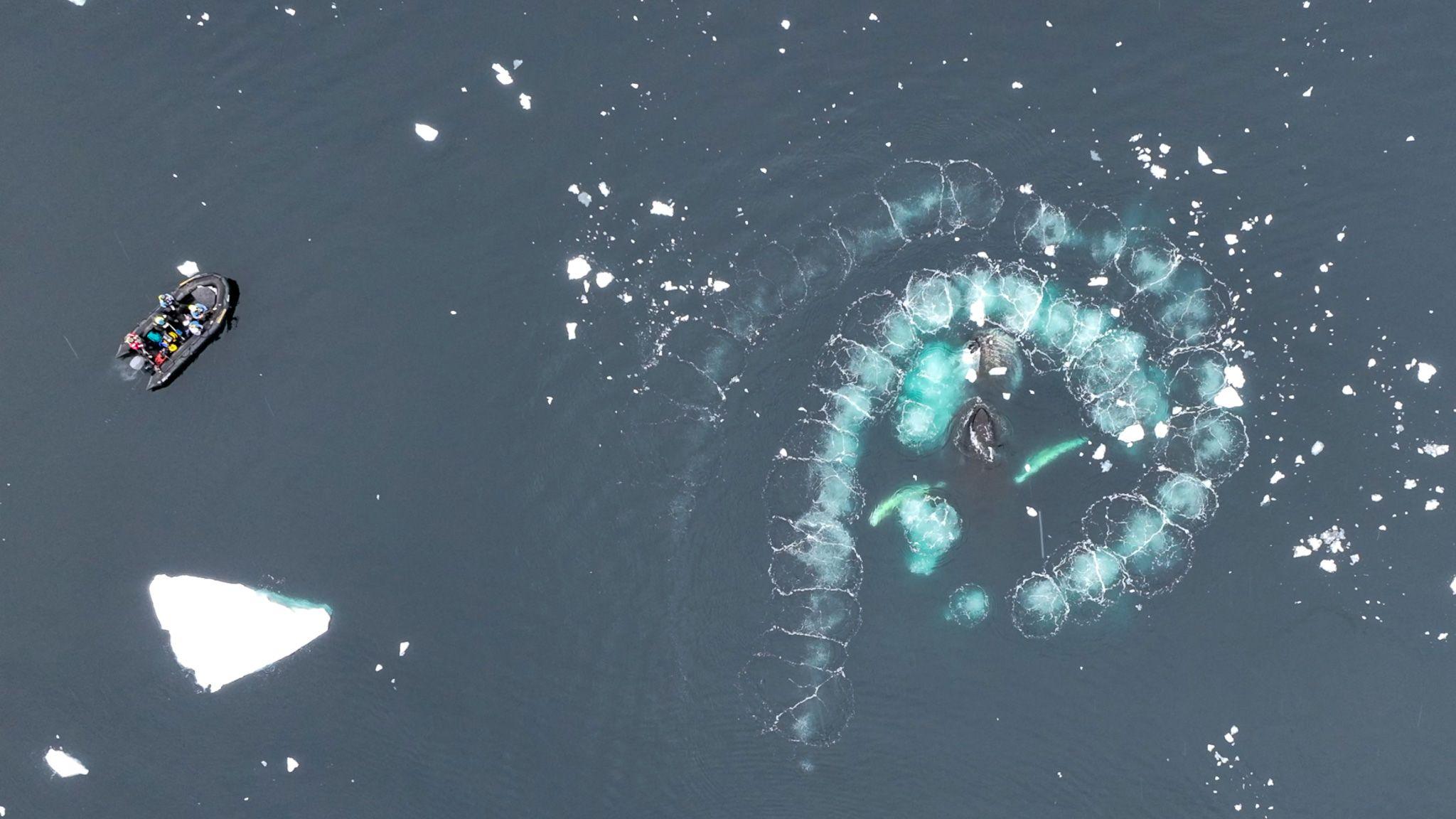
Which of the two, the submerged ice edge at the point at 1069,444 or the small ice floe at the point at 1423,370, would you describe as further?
the small ice floe at the point at 1423,370

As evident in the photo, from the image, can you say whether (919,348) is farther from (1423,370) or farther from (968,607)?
(1423,370)

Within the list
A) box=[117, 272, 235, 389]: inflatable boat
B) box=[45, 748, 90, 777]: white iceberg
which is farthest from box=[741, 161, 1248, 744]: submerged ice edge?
box=[45, 748, 90, 777]: white iceberg

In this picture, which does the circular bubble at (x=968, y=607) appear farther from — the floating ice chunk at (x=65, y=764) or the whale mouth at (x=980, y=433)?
the floating ice chunk at (x=65, y=764)

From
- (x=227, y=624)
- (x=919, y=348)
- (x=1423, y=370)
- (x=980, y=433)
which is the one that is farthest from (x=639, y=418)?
(x=1423, y=370)

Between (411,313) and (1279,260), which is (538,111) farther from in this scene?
(1279,260)

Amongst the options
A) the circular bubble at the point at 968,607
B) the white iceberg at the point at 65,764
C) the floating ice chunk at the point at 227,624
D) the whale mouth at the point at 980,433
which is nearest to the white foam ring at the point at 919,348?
the circular bubble at the point at 968,607

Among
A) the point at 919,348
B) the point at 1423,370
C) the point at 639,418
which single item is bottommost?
the point at 639,418
